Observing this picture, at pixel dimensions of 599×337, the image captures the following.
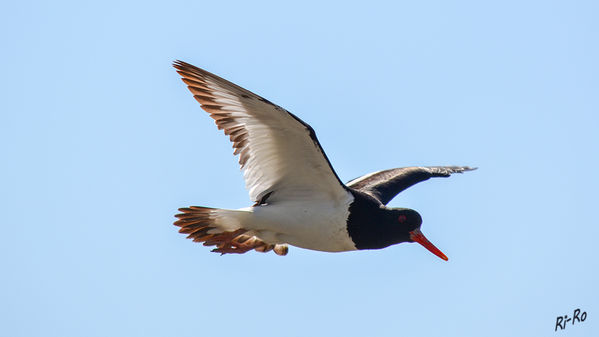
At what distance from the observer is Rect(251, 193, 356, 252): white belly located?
916 centimetres

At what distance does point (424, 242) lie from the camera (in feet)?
32.1

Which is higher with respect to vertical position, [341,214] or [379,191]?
[379,191]

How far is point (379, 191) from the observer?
10.7 meters

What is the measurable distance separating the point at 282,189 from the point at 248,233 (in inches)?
22.7

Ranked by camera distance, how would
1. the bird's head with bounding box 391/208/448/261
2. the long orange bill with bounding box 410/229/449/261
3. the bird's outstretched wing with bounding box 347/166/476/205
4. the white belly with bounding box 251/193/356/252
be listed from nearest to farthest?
the white belly with bounding box 251/193/356/252 < the bird's head with bounding box 391/208/448/261 < the long orange bill with bounding box 410/229/449/261 < the bird's outstretched wing with bounding box 347/166/476/205

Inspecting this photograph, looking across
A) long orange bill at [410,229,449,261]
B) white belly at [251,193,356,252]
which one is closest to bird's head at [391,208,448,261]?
long orange bill at [410,229,449,261]

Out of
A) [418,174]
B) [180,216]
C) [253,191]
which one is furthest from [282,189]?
[418,174]

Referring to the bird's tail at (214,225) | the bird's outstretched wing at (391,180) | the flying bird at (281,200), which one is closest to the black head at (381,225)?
the flying bird at (281,200)

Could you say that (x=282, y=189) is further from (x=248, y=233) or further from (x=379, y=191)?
(x=379, y=191)

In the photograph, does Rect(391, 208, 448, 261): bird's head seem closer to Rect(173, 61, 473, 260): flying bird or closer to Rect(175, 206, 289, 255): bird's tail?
Rect(173, 61, 473, 260): flying bird

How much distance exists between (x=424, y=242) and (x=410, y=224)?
1.25 ft

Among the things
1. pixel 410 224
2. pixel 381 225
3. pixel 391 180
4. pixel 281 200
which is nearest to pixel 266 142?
pixel 281 200

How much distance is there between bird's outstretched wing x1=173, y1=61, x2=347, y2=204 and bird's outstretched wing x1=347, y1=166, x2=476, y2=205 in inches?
57.7

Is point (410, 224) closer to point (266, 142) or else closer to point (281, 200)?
point (281, 200)
